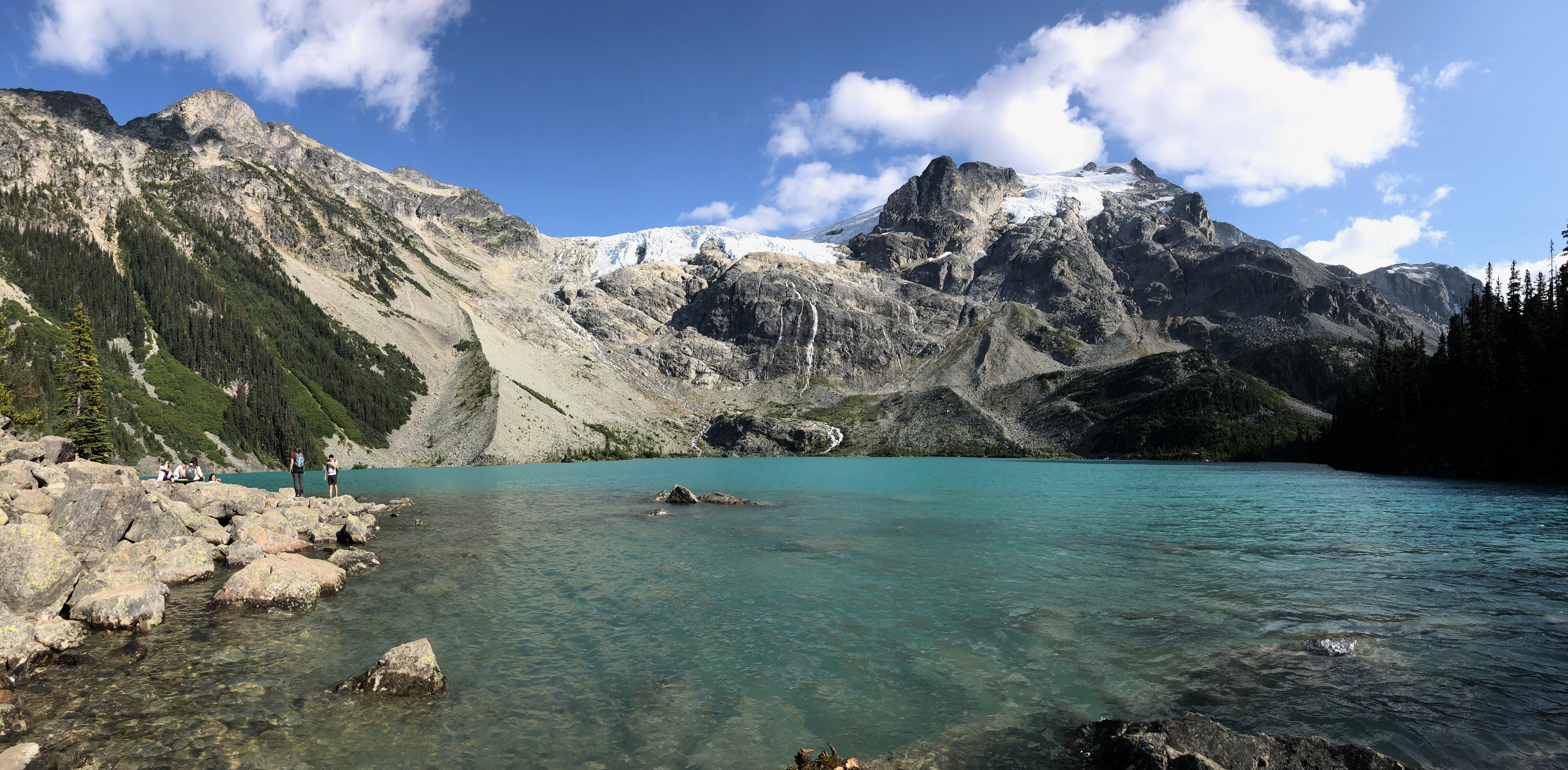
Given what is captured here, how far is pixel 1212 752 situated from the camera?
951 centimetres

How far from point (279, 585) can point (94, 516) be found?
26.3 ft

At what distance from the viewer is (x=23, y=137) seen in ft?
536

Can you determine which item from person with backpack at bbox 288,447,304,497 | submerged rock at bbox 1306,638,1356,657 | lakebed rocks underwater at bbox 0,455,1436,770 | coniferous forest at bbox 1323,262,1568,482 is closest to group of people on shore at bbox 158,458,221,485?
person with backpack at bbox 288,447,304,497

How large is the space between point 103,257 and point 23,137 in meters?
66.9

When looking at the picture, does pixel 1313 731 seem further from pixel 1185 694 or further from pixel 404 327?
pixel 404 327

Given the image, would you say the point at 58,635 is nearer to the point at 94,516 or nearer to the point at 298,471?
the point at 94,516

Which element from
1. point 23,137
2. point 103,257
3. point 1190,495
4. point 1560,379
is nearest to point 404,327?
point 103,257

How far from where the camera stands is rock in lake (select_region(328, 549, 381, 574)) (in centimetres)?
2627

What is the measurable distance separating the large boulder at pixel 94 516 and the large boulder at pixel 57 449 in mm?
24140

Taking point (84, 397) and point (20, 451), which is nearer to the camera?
point (20, 451)

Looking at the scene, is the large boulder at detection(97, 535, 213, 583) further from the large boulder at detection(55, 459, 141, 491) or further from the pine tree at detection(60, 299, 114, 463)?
→ the pine tree at detection(60, 299, 114, 463)

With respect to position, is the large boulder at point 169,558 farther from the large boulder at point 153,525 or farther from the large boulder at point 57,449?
the large boulder at point 57,449

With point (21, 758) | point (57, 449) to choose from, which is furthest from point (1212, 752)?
point (57, 449)

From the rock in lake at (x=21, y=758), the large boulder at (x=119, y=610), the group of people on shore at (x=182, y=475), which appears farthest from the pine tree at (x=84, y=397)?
the rock in lake at (x=21, y=758)
